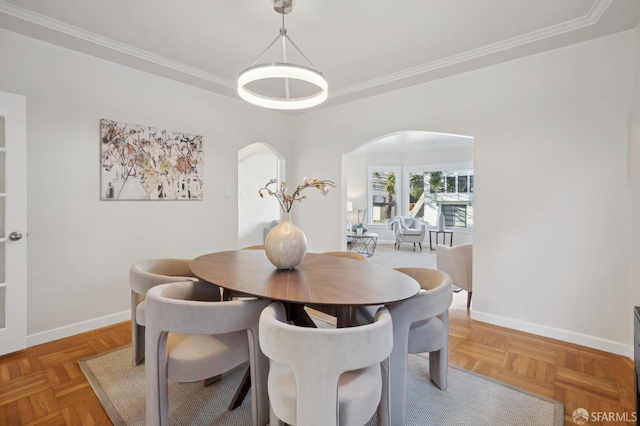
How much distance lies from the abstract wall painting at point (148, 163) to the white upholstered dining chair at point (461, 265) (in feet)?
9.84

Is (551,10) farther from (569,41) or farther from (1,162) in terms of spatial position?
(1,162)

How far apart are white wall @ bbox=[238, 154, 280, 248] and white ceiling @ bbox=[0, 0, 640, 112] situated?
135 inches

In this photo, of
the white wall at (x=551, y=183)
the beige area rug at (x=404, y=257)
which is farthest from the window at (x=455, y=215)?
the white wall at (x=551, y=183)

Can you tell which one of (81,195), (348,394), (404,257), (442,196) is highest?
(442,196)

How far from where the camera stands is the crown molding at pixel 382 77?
7.50 ft

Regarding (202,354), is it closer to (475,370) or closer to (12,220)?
(475,370)

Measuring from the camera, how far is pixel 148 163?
3.26m

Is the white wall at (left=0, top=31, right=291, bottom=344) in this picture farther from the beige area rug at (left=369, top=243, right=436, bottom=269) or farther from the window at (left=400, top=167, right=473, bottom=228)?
the window at (left=400, top=167, right=473, bottom=228)

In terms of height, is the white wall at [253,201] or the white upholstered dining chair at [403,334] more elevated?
the white wall at [253,201]

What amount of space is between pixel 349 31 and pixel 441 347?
7.96 ft

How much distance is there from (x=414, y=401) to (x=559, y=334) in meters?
1.75

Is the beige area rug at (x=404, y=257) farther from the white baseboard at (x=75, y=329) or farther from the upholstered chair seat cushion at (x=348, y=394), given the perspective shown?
the upholstered chair seat cushion at (x=348, y=394)

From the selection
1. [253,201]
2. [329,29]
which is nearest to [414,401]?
[329,29]

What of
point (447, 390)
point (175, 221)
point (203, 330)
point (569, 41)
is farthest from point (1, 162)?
point (569, 41)
